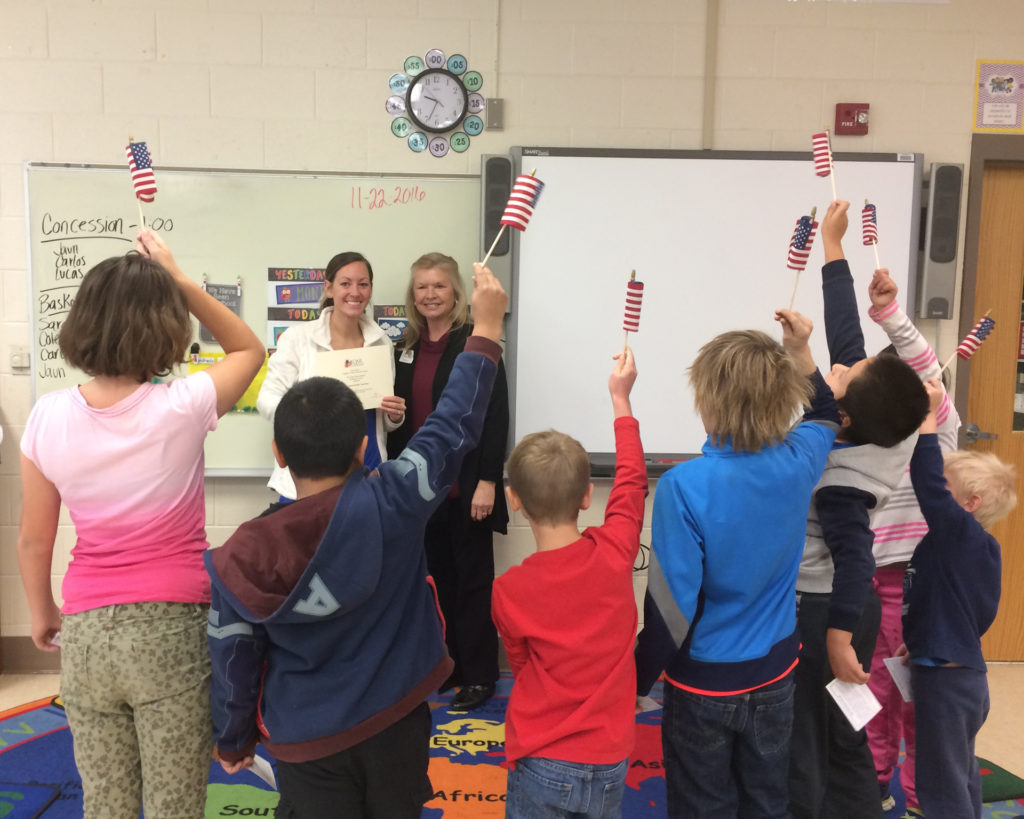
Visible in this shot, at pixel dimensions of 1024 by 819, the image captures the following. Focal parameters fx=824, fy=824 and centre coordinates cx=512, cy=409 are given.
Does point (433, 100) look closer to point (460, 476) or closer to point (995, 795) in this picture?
point (460, 476)

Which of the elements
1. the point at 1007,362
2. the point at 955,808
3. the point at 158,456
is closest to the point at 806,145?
the point at 1007,362

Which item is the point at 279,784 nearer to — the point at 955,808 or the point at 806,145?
the point at 955,808

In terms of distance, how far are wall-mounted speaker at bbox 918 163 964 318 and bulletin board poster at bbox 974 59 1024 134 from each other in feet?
0.77

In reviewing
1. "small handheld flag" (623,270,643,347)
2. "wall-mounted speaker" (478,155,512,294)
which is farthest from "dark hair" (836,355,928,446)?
"wall-mounted speaker" (478,155,512,294)

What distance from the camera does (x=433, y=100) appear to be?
3197mm

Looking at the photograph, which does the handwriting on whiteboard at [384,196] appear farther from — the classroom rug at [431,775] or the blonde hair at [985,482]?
the blonde hair at [985,482]

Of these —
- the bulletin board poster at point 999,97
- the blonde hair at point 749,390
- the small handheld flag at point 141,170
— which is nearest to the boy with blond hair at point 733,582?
the blonde hair at point 749,390

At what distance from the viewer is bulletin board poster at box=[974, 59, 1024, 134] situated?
10.8ft

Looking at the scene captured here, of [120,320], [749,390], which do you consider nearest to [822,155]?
[749,390]

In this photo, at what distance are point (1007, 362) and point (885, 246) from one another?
76 cm

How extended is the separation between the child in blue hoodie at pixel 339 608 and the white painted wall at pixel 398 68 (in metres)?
2.07

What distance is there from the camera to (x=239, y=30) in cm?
316

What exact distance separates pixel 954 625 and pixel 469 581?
5.50 feet

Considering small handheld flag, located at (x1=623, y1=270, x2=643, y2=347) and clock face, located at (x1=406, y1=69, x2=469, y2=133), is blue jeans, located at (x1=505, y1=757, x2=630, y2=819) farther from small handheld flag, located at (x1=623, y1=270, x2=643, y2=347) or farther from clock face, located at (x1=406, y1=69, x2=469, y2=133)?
clock face, located at (x1=406, y1=69, x2=469, y2=133)
